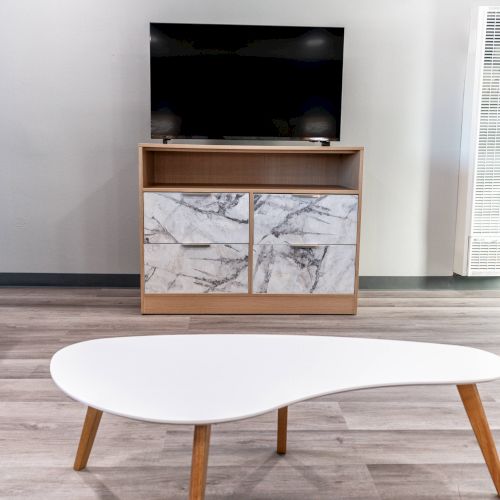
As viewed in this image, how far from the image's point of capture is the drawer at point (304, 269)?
271 cm

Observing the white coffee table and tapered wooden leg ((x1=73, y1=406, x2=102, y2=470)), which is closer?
the white coffee table

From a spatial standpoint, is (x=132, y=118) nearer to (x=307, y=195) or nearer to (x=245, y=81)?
(x=245, y=81)

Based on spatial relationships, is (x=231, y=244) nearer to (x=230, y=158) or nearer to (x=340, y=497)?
(x=230, y=158)

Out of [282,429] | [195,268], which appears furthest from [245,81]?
[282,429]

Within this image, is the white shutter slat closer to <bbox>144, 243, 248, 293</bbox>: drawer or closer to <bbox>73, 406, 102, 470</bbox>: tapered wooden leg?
<bbox>144, 243, 248, 293</bbox>: drawer

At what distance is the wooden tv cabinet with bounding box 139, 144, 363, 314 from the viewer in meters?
2.66

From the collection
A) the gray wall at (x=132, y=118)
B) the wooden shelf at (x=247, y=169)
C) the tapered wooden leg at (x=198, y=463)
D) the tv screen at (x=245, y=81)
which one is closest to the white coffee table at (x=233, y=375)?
the tapered wooden leg at (x=198, y=463)

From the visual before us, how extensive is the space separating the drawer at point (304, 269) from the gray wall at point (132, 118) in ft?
1.83

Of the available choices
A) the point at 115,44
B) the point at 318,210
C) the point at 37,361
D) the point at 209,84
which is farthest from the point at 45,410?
the point at 115,44

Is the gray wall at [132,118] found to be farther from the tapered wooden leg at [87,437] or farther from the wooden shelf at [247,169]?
the tapered wooden leg at [87,437]

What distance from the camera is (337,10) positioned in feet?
10.0

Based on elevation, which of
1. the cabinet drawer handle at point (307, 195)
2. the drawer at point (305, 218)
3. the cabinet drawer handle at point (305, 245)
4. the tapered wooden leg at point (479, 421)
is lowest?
the tapered wooden leg at point (479, 421)

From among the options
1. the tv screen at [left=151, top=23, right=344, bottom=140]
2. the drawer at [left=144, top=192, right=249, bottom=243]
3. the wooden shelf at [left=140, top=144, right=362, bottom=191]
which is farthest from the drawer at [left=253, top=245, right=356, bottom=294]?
the tv screen at [left=151, top=23, right=344, bottom=140]

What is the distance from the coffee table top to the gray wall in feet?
6.37
